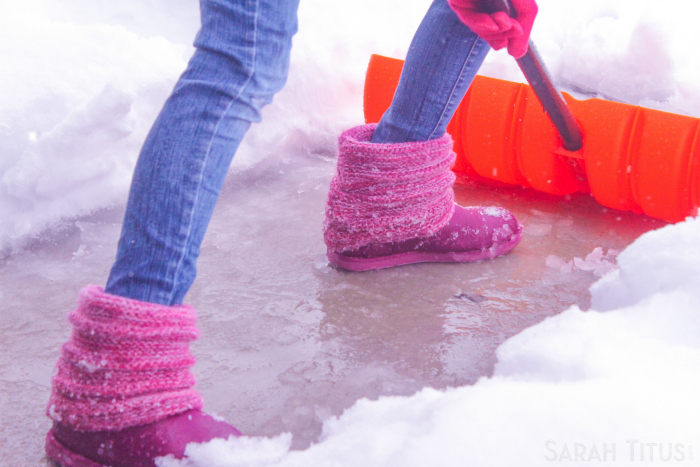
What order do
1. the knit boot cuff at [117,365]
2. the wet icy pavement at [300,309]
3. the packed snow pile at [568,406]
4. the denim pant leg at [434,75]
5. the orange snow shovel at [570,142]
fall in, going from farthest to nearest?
the orange snow shovel at [570,142], the denim pant leg at [434,75], the wet icy pavement at [300,309], the knit boot cuff at [117,365], the packed snow pile at [568,406]

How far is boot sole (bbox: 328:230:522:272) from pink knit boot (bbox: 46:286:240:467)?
584 mm

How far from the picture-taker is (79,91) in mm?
1676

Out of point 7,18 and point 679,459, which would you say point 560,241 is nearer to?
point 679,459

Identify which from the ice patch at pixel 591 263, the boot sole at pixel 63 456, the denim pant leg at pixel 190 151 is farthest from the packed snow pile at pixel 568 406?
the ice patch at pixel 591 263

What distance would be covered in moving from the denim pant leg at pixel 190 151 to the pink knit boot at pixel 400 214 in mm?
495

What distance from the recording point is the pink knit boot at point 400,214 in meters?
1.22

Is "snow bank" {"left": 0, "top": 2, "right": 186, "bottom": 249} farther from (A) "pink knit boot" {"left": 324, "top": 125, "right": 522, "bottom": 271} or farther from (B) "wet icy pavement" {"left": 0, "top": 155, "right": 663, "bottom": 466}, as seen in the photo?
(A) "pink knit boot" {"left": 324, "top": 125, "right": 522, "bottom": 271}

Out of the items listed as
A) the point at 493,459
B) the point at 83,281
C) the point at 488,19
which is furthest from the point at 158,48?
the point at 493,459

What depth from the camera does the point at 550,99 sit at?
4.84ft

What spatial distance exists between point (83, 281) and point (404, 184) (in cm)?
75

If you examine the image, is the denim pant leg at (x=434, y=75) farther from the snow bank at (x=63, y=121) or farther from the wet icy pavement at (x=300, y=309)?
the snow bank at (x=63, y=121)

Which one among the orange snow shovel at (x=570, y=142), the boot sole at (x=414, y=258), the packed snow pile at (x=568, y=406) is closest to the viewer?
the packed snow pile at (x=568, y=406)

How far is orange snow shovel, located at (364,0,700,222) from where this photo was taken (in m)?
1.44

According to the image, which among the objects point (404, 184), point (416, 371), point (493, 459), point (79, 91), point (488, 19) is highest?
point (488, 19)
